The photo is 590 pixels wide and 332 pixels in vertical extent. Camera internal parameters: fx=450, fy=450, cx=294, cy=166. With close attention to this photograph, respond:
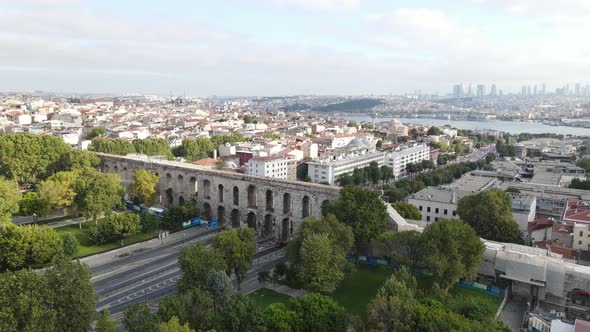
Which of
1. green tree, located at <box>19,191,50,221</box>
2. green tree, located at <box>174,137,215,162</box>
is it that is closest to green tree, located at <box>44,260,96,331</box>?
green tree, located at <box>19,191,50,221</box>

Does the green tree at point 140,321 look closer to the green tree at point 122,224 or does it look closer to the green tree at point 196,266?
the green tree at point 196,266

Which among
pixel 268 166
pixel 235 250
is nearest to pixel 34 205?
pixel 235 250

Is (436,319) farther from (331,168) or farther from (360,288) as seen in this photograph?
(331,168)

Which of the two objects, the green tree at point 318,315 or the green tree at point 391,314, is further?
the green tree at point 318,315

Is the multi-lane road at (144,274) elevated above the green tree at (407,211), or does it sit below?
below

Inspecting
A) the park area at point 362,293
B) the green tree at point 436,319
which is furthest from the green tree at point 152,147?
the green tree at point 436,319

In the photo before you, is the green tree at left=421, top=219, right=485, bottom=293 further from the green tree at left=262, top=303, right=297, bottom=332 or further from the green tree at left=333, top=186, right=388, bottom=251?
the green tree at left=262, top=303, right=297, bottom=332
